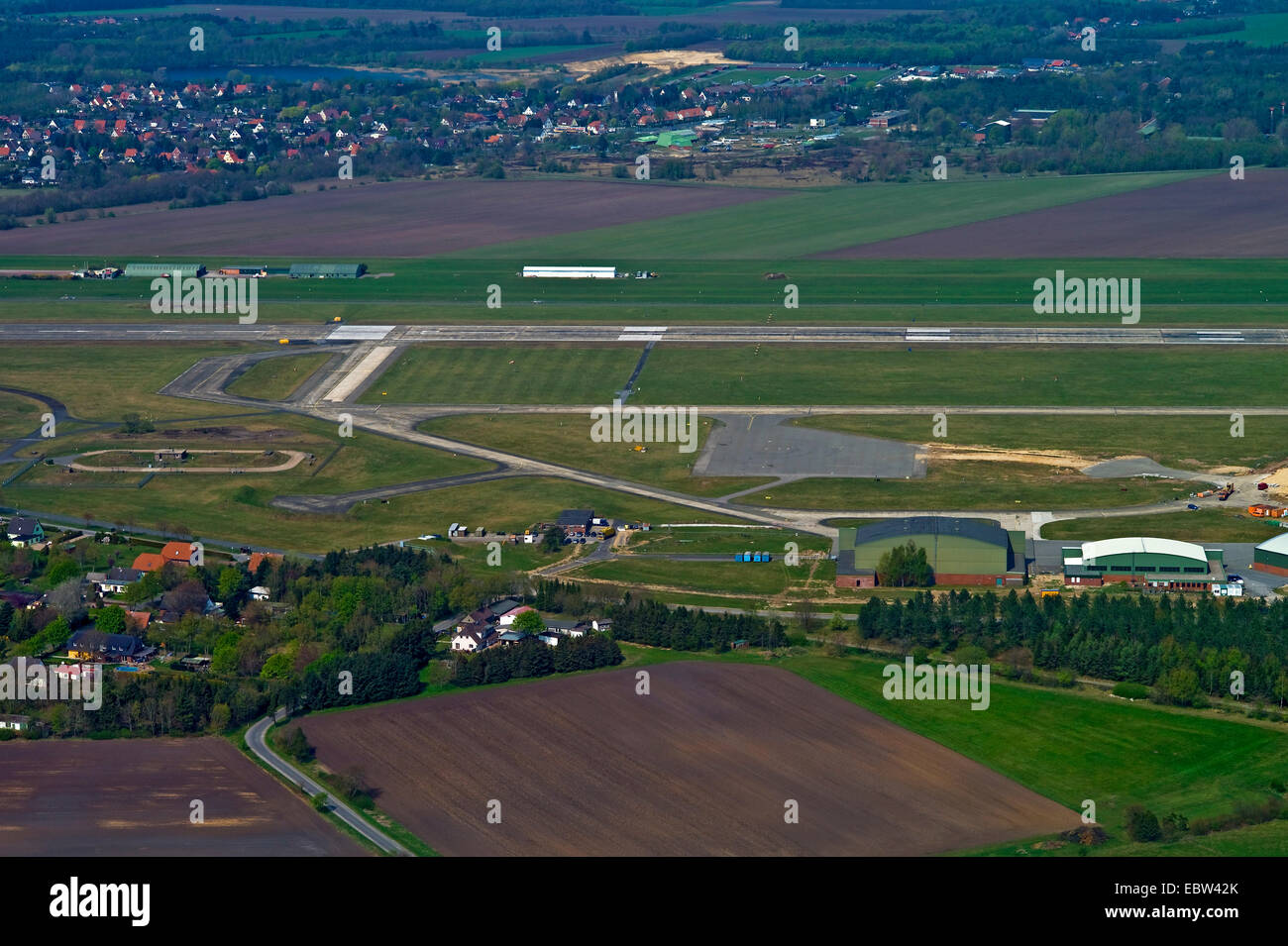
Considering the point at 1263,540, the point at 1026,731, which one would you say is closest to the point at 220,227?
the point at 1263,540

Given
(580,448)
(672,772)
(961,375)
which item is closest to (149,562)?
(580,448)

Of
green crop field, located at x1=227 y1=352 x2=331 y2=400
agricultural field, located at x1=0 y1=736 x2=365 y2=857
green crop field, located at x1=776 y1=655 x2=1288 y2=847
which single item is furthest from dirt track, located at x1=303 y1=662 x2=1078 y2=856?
green crop field, located at x1=227 y1=352 x2=331 y2=400

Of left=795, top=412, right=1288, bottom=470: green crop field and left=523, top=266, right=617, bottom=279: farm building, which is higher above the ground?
left=523, top=266, right=617, bottom=279: farm building

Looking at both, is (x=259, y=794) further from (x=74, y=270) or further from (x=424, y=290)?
(x=74, y=270)

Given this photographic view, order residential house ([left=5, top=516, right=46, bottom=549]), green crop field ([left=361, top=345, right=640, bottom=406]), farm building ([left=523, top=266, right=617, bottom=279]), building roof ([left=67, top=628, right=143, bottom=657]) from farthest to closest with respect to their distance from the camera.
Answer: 1. farm building ([left=523, top=266, right=617, bottom=279])
2. green crop field ([left=361, top=345, right=640, bottom=406])
3. residential house ([left=5, top=516, right=46, bottom=549])
4. building roof ([left=67, top=628, right=143, bottom=657])

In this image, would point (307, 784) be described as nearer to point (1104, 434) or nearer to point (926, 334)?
point (1104, 434)

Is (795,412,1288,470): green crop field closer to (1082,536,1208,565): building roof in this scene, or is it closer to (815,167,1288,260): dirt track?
(1082,536,1208,565): building roof
